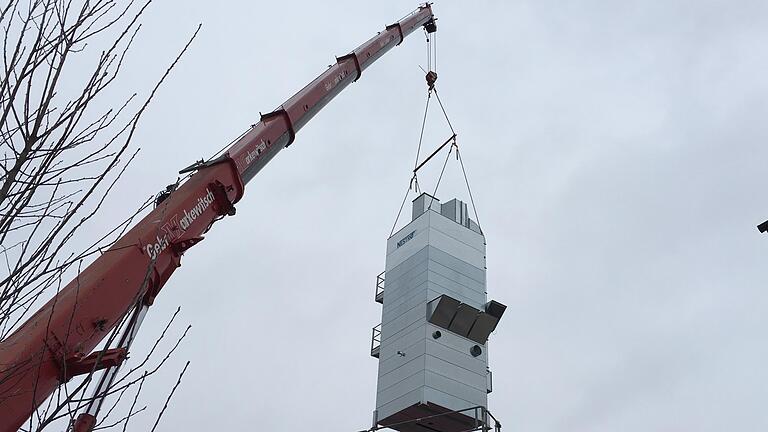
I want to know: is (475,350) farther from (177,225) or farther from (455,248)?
(177,225)

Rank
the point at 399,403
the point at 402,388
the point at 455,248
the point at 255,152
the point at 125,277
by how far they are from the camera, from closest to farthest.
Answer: the point at 125,277 → the point at 255,152 → the point at 399,403 → the point at 402,388 → the point at 455,248

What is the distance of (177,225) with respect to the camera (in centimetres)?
1184

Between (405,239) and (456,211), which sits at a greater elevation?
(456,211)

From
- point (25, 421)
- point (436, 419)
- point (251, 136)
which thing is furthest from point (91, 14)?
point (436, 419)

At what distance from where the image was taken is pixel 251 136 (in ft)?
50.0

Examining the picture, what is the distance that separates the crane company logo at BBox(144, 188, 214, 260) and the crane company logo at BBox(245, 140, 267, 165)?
1718 millimetres

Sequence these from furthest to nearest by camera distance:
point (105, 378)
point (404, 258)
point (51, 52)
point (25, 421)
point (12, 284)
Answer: point (404, 258) → point (105, 378) → point (25, 421) → point (51, 52) → point (12, 284)

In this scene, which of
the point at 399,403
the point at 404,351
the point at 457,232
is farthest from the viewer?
the point at 457,232

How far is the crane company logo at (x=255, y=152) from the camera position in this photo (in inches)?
577

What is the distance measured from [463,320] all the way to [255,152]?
10.3 m

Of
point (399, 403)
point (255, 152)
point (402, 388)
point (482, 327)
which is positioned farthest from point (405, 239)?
point (255, 152)

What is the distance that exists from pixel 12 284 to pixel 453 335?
18.1 m

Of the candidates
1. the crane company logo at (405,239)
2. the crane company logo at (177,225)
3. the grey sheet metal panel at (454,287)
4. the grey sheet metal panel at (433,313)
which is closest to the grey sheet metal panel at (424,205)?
the grey sheet metal panel at (433,313)

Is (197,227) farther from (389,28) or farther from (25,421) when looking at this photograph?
(389,28)
